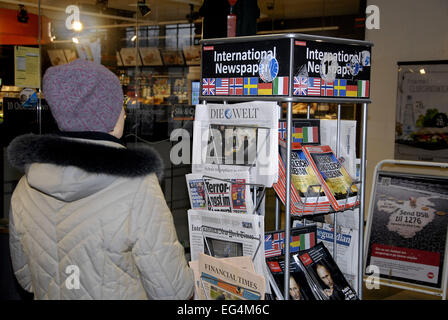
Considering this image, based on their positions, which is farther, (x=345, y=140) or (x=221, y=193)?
(x=345, y=140)

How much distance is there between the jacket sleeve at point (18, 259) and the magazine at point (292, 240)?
3.40 ft

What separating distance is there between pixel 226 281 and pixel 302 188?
1.70ft

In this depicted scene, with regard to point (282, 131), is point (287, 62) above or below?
above

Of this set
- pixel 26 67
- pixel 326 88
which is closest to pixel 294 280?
pixel 326 88

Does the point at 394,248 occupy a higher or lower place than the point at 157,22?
lower

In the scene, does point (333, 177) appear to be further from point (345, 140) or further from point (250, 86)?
point (250, 86)

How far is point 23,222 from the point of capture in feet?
5.17

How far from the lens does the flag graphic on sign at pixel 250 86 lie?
2.17 m

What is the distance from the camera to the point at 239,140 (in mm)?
2205

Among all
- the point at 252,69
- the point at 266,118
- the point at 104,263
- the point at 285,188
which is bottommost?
the point at 104,263

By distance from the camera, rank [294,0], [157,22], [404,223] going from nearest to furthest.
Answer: [404,223] → [157,22] → [294,0]
